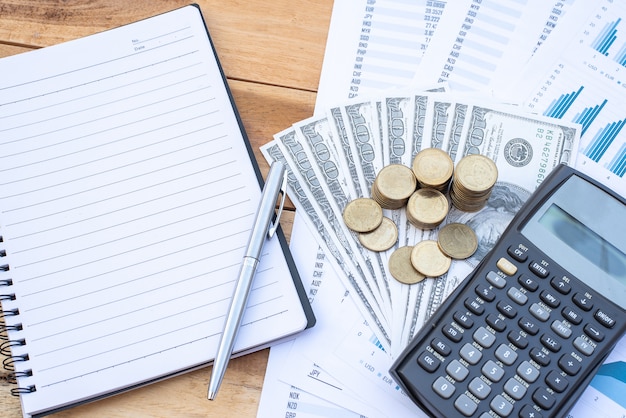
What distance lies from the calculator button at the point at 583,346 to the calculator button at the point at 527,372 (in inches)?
1.4

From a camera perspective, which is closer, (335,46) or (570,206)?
(570,206)

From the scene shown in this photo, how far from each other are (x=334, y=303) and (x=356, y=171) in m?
0.12

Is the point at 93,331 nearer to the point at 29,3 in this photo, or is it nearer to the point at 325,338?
the point at 325,338

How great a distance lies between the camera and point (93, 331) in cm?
49

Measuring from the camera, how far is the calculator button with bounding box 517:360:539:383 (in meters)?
0.43

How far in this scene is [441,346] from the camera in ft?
1.45

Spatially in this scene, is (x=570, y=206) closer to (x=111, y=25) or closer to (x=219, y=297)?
(x=219, y=297)

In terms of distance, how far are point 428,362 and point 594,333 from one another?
122mm

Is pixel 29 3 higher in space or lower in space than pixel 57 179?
higher

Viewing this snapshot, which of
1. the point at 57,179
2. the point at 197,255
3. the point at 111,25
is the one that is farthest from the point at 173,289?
the point at 111,25

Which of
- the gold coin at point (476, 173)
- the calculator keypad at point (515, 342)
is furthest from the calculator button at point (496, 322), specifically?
the gold coin at point (476, 173)

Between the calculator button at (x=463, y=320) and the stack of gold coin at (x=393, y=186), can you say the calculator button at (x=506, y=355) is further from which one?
the stack of gold coin at (x=393, y=186)

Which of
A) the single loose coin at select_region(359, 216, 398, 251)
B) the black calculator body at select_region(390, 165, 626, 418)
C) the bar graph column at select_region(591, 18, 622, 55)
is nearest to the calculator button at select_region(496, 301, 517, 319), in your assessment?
the black calculator body at select_region(390, 165, 626, 418)

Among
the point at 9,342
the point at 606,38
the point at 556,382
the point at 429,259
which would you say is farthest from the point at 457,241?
the point at 9,342
